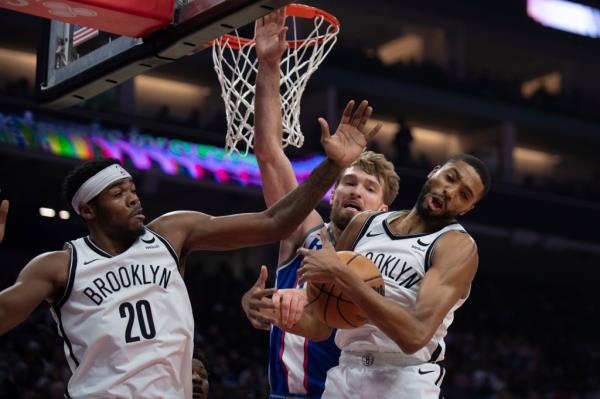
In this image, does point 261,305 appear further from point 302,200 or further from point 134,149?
point 134,149

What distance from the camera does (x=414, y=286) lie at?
4094 millimetres

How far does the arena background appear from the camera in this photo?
13.9 m

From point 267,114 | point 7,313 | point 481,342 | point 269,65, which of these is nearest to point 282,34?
point 269,65

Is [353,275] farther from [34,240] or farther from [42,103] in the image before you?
[34,240]

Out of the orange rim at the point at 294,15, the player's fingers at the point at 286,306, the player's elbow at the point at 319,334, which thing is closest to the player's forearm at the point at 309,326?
the player's elbow at the point at 319,334

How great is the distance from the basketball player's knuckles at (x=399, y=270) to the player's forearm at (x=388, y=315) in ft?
0.94

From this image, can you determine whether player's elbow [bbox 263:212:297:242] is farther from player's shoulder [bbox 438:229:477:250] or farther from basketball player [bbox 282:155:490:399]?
player's shoulder [bbox 438:229:477:250]

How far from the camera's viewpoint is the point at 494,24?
23531 millimetres

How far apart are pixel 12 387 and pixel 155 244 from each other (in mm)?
6540

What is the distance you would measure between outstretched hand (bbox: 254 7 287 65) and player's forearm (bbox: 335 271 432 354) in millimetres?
1845

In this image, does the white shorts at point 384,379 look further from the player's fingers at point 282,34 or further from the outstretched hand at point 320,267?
the player's fingers at point 282,34

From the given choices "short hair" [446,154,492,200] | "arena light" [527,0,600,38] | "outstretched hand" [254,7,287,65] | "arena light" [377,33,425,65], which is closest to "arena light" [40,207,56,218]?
"arena light" [377,33,425,65]

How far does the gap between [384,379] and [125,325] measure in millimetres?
1020

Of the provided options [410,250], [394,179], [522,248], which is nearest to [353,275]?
[410,250]
